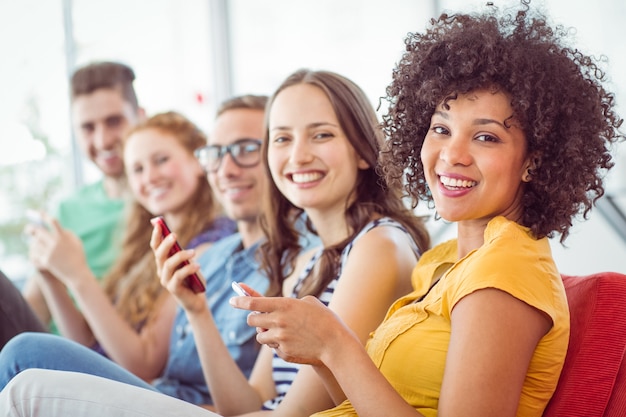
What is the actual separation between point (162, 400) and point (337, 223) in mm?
747

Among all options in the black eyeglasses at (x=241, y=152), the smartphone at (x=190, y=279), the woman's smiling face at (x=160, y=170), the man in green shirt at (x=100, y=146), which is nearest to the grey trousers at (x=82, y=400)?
the smartphone at (x=190, y=279)

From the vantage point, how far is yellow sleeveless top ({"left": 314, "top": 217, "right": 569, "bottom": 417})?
1.17 meters

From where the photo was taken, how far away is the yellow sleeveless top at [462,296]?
117 centimetres

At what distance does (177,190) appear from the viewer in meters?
2.68

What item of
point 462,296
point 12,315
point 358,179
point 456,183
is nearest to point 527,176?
point 456,183

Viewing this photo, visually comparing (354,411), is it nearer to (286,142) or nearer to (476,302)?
(476,302)

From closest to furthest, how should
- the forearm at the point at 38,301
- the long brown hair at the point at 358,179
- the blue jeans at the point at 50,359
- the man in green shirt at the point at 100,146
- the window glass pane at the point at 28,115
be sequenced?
1. the blue jeans at the point at 50,359
2. the long brown hair at the point at 358,179
3. the forearm at the point at 38,301
4. the man in green shirt at the point at 100,146
5. the window glass pane at the point at 28,115

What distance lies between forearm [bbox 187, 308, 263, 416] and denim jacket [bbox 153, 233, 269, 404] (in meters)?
0.25

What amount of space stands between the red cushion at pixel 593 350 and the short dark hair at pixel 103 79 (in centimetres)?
243

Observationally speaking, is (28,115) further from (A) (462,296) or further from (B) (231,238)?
(A) (462,296)

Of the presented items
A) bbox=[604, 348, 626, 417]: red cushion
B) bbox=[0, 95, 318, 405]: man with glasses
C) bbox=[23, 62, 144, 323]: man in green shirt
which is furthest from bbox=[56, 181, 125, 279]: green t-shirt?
bbox=[604, 348, 626, 417]: red cushion

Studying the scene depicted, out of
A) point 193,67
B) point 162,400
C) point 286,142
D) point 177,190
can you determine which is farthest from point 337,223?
point 193,67

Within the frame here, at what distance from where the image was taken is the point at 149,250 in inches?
113

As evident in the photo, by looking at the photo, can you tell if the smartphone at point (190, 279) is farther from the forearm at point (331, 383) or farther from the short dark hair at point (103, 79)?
the short dark hair at point (103, 79)
